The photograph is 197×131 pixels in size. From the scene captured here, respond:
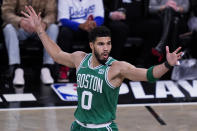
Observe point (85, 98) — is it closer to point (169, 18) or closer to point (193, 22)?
point (169, 18)

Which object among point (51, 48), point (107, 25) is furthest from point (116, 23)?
point (51, 48)

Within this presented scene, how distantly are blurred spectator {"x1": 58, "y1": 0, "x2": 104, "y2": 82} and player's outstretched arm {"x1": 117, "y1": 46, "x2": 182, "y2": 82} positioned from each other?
319 centimetres

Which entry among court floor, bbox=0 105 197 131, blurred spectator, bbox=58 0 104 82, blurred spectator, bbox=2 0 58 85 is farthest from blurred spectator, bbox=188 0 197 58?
blurred spectator, bbox=2 0 58 85

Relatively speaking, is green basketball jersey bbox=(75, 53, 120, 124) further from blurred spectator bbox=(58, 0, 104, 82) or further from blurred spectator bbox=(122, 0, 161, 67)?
blurred spectator bbox=(122, 0, 161, 67)

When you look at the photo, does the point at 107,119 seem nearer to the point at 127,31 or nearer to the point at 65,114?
the point at 65,114

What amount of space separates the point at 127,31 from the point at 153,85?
92 centimetres

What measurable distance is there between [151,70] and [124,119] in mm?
2480

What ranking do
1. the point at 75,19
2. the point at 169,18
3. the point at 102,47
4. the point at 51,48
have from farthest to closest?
the point at 169,18, the point at 75,19, the point at 51,48, the point at 102,47

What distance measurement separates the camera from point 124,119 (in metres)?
6.58

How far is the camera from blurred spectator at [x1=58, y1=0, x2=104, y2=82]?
7.70 meters

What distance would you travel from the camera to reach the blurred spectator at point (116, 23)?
7.99 meters

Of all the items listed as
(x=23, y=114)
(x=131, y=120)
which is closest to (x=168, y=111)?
(x=131, y=120)

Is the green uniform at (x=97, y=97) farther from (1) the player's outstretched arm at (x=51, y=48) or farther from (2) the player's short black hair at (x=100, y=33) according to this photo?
(1) the player's outstretched arm at (x=51, y=48)

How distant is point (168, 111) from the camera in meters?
6.91
